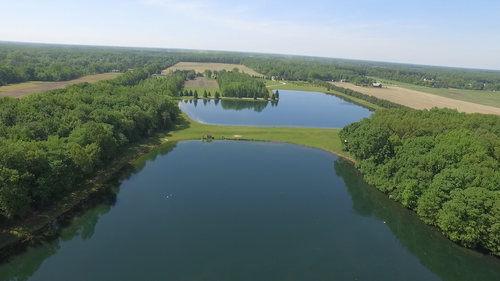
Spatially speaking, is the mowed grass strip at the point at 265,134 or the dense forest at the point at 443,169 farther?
the mowed grass strip at the point at 265,134

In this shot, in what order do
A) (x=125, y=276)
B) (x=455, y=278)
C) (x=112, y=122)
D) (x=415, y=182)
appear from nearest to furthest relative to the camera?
(x=125, y=276), (x=455, y=278), (x=415, y=182), (x=112, y=122)

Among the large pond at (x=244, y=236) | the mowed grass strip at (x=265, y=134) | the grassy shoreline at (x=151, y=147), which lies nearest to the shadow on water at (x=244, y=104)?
the grassy shoreline at (x=151, y=147)

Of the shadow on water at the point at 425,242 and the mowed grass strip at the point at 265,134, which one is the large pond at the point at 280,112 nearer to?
the mowed grass strip at the point at 265,134

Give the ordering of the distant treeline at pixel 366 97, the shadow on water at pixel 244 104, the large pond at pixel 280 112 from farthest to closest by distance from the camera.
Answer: the distant treeline at pixel 366 97
the shadow on water at pixel 244 104
the large pond at pixel 280 112

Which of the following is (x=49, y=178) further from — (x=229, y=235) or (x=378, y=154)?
(x=378, y=154)

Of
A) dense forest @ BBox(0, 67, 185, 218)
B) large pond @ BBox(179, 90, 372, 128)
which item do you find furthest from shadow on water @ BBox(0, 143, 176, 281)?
large pond @ BBox(179, 90, 372, 128)

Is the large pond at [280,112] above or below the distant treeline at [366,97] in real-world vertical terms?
below

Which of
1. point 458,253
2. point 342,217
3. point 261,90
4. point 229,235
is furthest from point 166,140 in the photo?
point 261,90

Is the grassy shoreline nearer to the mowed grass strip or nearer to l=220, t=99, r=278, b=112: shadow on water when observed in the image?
the mowed grass strip
